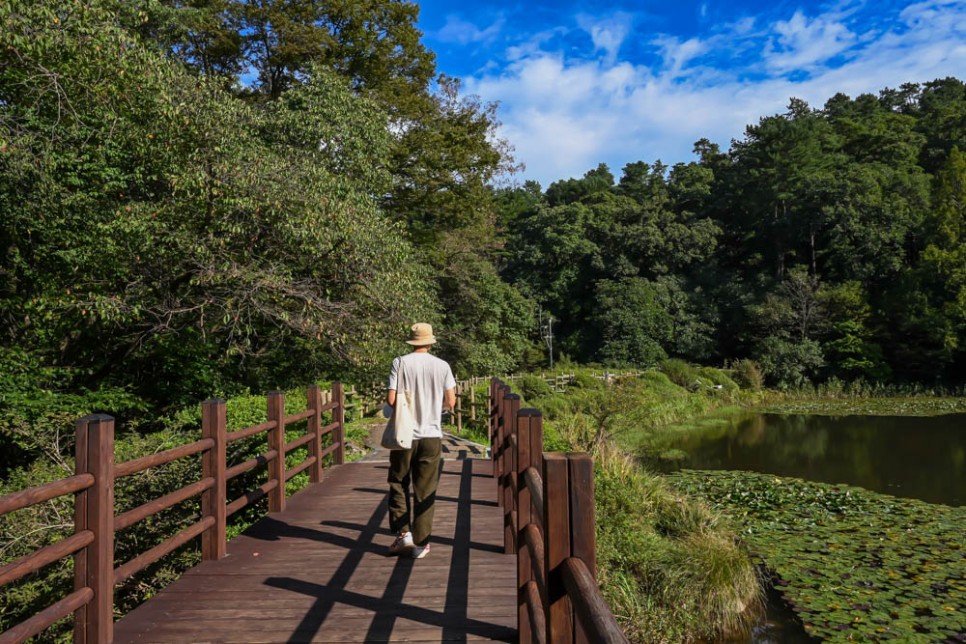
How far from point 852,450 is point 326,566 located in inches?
686

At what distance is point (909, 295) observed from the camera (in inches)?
1254

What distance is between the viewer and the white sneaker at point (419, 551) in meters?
4.35

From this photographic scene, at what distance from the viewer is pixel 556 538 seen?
1.88 metres

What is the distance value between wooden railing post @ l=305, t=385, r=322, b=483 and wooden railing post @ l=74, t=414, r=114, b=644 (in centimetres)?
352

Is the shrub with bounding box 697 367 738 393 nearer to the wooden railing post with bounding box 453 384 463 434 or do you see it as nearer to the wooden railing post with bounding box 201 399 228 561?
the wooden railing post with bounding box 453 384 463 434

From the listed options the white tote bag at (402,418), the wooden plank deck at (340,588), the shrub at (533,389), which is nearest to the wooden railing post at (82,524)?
the wooden plank deck at (340,588)

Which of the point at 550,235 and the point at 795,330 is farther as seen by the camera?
the point at 550,235

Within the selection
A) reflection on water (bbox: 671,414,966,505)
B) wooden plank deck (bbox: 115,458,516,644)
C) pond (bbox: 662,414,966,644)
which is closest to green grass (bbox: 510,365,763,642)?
pond (bbox: 662,414,966,644)

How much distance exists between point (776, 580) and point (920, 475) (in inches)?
350

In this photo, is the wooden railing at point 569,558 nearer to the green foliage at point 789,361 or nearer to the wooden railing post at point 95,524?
the wooden railing post at point 95,524

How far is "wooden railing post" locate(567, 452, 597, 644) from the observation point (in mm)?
1765

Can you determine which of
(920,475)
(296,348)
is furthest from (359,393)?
(920,475)

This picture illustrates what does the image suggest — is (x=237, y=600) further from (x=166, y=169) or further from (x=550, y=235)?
(x=550, y=235)

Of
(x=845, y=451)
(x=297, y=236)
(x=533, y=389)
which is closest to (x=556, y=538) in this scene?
(x=297, y=236)
